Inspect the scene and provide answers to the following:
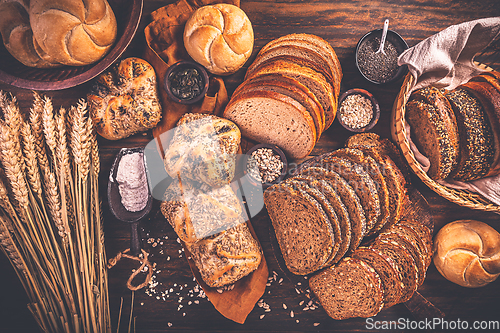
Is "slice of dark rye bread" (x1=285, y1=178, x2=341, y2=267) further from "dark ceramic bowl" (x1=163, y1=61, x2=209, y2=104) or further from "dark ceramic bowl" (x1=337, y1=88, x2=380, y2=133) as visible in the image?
"dark ceramic bowl" (x1=163, y1=61, x2=209, y2=104)

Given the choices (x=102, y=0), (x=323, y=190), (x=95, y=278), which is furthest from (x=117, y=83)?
(x=323, y=190)

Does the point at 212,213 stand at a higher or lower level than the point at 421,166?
lower

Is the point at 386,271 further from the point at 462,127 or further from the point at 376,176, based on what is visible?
the point at 462,127

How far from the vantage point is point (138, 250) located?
2410 mm

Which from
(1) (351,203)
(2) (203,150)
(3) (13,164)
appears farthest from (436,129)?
(3) (13,164)

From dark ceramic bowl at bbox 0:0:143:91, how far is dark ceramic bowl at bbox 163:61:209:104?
0.40 metres

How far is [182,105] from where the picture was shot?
2.45 meters

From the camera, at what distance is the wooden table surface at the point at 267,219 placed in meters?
2.61

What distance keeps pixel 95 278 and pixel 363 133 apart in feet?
8.50

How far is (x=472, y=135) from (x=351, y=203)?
964 millimetres

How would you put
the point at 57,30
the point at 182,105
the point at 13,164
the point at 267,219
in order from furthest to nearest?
the point at 267,219 → the point at 182,105 → the point at 13,164 → the point at 57,30

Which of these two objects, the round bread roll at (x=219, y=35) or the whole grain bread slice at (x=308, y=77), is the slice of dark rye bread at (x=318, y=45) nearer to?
the whole grain bread slice at (x=308, y=77)

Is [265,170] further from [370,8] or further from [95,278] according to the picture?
[370,8]

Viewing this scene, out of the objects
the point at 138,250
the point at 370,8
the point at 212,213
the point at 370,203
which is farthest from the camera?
the point at 370,8
